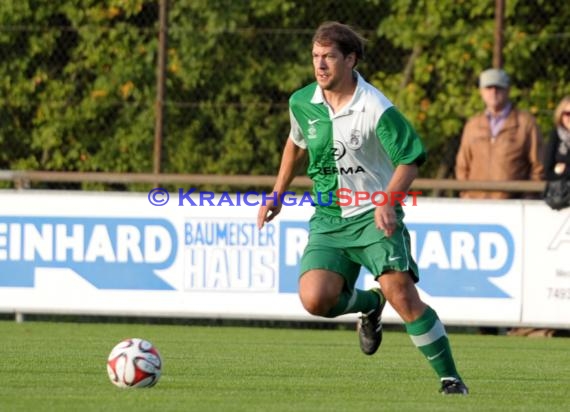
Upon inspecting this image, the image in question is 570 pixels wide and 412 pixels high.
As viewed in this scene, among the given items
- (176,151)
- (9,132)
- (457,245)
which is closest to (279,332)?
(457,245)

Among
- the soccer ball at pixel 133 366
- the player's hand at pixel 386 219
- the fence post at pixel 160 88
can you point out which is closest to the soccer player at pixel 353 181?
the player's hand at pixel 386 219

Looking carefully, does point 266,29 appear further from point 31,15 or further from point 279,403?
point 279,403

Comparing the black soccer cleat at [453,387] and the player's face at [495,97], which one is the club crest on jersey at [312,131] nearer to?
the black soccer cleat at [453,387]

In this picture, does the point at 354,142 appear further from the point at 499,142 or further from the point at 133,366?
the point at 499,142

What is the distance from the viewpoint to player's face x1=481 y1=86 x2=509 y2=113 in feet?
44.8

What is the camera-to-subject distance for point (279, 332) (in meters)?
13.7

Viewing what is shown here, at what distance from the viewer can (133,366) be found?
26.3 feet

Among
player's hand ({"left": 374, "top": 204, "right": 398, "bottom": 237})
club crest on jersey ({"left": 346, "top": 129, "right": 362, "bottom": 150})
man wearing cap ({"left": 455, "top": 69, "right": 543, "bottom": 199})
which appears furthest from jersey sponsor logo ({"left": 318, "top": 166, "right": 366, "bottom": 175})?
man wearing cap ({"left": 455, "top": 69, "right": 543, "bottom": 199})

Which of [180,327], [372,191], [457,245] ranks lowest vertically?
[180,327]

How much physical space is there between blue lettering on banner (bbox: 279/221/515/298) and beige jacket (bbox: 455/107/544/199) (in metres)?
0.79

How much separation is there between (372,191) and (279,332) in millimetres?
5526

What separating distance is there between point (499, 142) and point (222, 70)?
3866 millimetres

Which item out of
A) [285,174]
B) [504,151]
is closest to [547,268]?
[504,151]

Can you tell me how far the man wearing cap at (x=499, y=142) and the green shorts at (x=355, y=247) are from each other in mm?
5423
